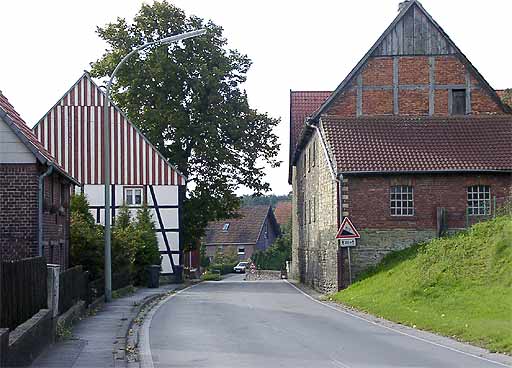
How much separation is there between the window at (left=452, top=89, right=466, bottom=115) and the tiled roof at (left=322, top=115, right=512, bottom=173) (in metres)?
0.51

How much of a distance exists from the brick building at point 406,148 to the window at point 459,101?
0.04 m

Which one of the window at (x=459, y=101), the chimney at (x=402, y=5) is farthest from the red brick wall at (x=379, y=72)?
the window at (x=459, y=101)

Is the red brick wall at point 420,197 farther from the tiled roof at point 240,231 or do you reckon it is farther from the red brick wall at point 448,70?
the tiled roof at point 240,231

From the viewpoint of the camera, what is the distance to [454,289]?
2355cm

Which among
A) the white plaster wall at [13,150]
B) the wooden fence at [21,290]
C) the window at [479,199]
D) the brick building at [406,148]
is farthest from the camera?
the window at [479,199]

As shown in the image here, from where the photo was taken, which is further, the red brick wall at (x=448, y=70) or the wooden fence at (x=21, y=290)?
the red brick wall at (x=448, y=70)

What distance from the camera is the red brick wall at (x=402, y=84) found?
36625mm

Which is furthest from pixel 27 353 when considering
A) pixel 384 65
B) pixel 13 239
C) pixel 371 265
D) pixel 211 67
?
pixel 211 67

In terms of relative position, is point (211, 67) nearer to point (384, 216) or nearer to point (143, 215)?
point (143, 215)

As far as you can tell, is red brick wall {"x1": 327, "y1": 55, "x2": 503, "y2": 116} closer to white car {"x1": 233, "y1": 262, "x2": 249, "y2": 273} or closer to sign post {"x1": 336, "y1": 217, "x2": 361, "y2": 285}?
sign post {"x1": 336, "y1": 217, "x2": 361, "y2": 285}

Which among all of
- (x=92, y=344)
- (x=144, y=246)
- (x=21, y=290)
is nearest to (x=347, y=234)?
(x=144, y=246)

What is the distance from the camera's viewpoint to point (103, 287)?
28.0 metres

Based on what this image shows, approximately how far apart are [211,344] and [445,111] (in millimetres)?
22772

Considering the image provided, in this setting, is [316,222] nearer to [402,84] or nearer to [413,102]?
[413,102]
